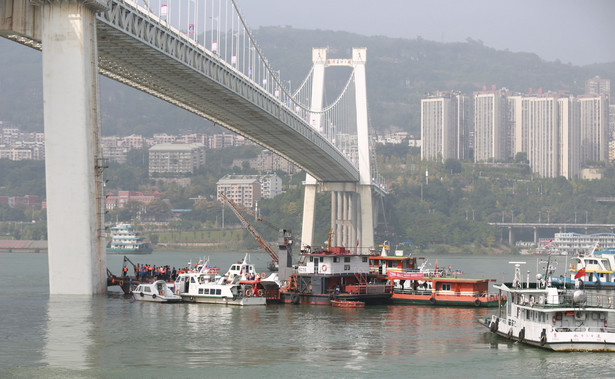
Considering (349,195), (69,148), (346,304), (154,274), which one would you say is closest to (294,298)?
(346,304)

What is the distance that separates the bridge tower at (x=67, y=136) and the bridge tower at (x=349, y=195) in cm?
5553

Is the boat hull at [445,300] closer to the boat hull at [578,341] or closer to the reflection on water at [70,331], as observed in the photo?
the reflection on water at [70,331]

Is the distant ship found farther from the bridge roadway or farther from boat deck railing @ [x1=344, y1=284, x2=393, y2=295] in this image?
boat deck railing @ [x1=344, y1=284, x2=393, y2=295]

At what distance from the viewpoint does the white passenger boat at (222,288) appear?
4594 cm

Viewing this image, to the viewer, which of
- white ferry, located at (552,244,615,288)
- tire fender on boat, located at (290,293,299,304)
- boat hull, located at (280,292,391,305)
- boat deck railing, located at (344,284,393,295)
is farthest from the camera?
white ferry, located at (552,244,615,288)

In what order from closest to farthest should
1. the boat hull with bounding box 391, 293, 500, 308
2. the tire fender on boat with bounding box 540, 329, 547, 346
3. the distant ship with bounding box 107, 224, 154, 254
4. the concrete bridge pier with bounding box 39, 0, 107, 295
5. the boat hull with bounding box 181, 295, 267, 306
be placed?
the tire fender on boat with bounding box 540, 329, 547, 346, the concrete bridge pier with bounding box 39, 0, 107, 295, the boat hull with bounding box 181, 295, 267, 306, the boat hull with bounding box 391, 293, 500, 308, the distant ship with bounding box 107, 224, 154, 254

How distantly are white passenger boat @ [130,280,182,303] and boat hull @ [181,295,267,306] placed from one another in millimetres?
668

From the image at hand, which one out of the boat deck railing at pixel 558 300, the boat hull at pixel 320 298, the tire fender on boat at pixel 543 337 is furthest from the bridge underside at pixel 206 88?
the tire fender on boat at pixel 543 337

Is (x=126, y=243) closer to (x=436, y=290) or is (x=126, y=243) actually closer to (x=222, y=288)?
(x=222, y=288)

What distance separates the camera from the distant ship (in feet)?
460

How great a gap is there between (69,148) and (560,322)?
21.5 meters

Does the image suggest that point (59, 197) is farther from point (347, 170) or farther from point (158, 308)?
point (347, 170)

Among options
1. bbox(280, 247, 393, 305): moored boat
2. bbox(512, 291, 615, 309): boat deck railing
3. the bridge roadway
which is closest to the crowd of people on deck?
bbox(280, 247, 393, 305): moored boat

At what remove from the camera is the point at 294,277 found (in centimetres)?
4859
